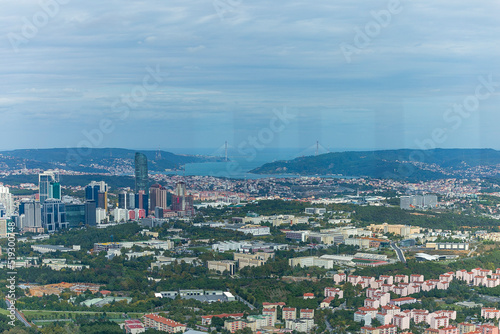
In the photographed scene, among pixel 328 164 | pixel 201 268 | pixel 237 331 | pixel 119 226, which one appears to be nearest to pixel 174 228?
pixel 119 226

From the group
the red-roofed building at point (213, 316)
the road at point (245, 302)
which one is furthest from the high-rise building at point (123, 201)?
the red-roofed building at point (213, 316)

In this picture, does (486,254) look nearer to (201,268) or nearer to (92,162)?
(201,268)

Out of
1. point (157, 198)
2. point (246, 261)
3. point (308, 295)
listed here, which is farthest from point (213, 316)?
point (157, 198)

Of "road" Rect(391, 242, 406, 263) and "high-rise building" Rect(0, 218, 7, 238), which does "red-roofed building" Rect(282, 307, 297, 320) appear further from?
"high-rise building" Rect(0, 218, 7, 238)

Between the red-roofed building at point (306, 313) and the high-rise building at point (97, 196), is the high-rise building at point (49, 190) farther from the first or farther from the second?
the red-roofed building at point (306, 313)

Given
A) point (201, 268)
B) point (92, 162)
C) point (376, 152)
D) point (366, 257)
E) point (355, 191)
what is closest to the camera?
point (201, 268)

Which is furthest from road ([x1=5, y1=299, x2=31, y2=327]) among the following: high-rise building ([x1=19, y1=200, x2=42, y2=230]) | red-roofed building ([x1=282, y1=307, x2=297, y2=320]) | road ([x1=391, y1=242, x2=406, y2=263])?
high-rise building ([x1=19, y1=200, x2=42, y2=230])

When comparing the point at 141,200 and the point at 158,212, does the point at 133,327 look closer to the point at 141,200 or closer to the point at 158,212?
the point at 158,212
